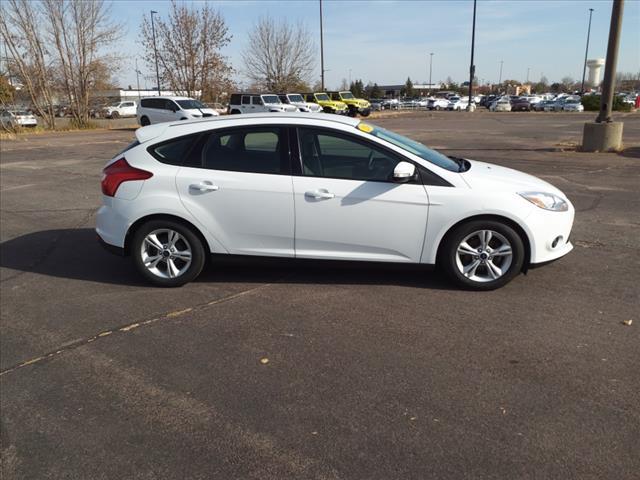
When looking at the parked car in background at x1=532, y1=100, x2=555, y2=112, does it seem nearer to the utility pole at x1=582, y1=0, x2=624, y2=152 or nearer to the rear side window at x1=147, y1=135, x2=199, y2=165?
the utility pole at x1=582, y1=0, x2=624, y2=152

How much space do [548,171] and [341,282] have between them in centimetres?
850

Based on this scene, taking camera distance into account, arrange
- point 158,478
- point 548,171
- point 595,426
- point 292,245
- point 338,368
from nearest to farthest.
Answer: point 158,478
point 595,426
point 338,368
point 292,245
point 548,171

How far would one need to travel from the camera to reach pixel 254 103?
3409 centimetres

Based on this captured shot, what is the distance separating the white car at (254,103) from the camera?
33284 millimetres

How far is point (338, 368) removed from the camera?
3510mm

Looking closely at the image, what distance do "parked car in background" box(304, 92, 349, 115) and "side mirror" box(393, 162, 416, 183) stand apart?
111ft

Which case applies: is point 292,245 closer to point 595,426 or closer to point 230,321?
point 230,321

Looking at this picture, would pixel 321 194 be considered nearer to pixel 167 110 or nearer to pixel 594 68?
pixel 167 110

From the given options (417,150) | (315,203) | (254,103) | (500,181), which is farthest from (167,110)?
(500,181)

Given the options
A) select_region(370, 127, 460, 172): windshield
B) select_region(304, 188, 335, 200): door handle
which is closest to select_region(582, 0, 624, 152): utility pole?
select_region(370, 127, 460, 172): windshield

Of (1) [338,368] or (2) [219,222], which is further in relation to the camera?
(2) [219,222]

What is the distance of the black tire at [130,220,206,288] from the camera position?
4.90 meters

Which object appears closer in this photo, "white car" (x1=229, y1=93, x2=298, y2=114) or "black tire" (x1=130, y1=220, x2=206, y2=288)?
"black tire" (x1=130, y1=220, x2=206, y2=288)

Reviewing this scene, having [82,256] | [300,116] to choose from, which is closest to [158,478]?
[300,116]
